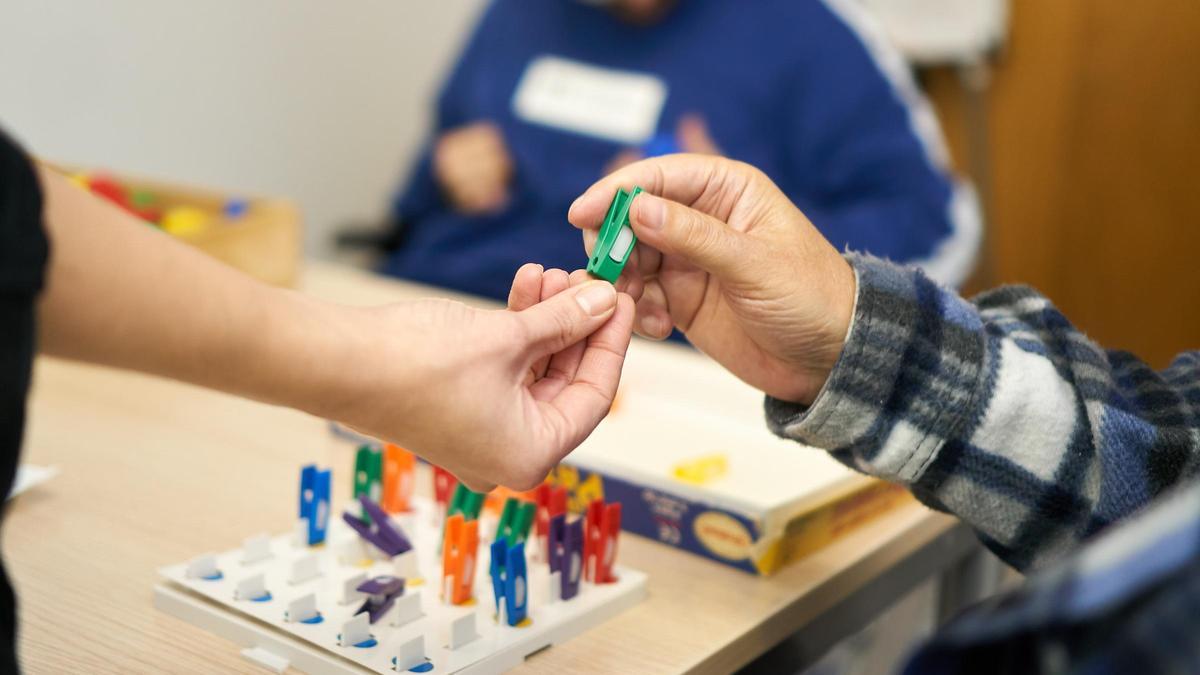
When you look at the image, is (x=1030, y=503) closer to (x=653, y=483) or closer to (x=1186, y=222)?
(x=653, y=483)

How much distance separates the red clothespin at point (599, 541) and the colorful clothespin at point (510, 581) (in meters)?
0.07

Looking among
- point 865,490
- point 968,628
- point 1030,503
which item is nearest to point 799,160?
point 865,490

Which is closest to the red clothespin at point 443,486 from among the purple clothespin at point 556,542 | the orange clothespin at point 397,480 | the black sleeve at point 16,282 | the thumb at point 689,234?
the orange clothespin at point 397,480

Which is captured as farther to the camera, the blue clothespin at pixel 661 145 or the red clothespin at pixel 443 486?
the blue clothespin at pixel 661 145

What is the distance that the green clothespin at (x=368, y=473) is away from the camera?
788mm

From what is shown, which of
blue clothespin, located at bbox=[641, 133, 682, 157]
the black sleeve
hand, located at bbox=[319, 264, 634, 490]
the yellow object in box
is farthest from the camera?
blue clothespin, located at bbox=[641, 133, 682, 157]

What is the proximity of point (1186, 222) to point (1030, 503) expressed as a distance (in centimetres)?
203

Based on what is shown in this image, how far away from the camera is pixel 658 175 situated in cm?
75

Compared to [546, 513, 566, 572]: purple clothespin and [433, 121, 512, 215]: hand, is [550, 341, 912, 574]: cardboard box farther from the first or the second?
[433, 121, 512, 215]: hand

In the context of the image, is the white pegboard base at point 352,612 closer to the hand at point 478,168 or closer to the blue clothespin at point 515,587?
the blue clothespin at point 515,587

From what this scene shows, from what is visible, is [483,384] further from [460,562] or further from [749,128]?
[749,128]

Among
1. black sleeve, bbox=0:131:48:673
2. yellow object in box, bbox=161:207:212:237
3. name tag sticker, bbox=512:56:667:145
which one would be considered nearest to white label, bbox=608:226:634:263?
black sleeve, bbox=0:131:48:673

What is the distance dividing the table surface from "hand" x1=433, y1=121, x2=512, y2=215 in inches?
36.7

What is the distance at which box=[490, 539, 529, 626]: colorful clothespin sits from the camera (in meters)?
0.64
